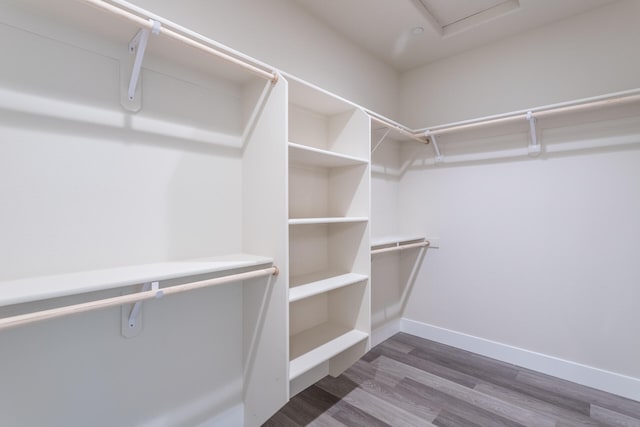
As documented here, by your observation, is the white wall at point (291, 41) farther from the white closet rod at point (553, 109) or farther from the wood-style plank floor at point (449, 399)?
the wood-style plank floor at point (449, 399)

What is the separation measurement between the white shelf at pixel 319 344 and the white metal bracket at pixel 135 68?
139 centimetres

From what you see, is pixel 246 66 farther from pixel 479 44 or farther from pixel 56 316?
pixel 479 44

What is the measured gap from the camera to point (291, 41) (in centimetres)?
188

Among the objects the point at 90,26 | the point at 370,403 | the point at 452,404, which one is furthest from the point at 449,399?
the point at 90,26

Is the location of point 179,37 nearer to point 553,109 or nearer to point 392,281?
point 553,109

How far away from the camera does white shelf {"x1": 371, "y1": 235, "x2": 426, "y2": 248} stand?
2.11 m

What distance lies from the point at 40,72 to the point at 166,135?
0.43 m

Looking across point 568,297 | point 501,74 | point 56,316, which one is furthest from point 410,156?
point 56,316

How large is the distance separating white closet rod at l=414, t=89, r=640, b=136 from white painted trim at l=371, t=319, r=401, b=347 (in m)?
1.72

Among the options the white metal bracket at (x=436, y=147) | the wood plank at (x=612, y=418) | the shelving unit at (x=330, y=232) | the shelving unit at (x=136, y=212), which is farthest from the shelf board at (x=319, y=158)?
the wood plank at (x=612, y=418)

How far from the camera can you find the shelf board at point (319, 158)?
1498mm

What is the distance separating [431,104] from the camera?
272 centimetres

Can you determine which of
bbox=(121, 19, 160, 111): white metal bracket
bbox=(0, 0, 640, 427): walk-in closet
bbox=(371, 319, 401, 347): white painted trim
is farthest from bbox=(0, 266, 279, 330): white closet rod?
bbox=(371, 319, 401, 347): white painted trim

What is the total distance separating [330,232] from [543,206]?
157 cm
